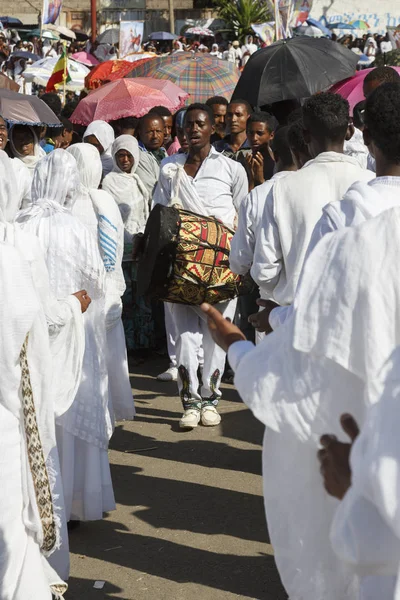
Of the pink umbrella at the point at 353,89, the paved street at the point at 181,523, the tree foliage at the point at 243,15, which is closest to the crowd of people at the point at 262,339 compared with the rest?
the paved street at the point at 181,523

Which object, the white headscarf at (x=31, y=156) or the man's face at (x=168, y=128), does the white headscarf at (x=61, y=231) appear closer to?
the white headscarf at (x=31, y=156)

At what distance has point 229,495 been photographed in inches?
225

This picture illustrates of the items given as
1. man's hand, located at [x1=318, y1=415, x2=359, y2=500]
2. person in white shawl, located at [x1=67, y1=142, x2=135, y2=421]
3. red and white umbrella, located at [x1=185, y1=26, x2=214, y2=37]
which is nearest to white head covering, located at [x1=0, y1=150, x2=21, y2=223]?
person in white shawl, located at [x1=67, y1=142, x2=135, y2=421]

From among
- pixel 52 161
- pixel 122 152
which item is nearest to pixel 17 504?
pixel 52 161

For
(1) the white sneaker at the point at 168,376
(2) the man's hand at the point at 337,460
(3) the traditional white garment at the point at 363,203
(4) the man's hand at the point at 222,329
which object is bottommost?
(1) the white sneaker at the point at 168,376

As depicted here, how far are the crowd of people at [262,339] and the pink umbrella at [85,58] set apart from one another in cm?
1891

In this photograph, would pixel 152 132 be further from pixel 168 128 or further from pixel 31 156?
pixel 31 156

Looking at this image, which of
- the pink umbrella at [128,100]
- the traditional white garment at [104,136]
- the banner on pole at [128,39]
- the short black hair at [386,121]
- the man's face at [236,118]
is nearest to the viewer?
the short black hair at [386,121]

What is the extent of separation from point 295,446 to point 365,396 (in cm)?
34

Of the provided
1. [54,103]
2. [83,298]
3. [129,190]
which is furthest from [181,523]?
[54,103]

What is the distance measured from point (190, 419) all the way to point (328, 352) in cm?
482

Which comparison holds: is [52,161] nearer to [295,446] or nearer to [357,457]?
[295,446]

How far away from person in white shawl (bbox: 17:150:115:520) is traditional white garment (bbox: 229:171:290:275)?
755mm

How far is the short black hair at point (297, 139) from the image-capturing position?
5250mm
